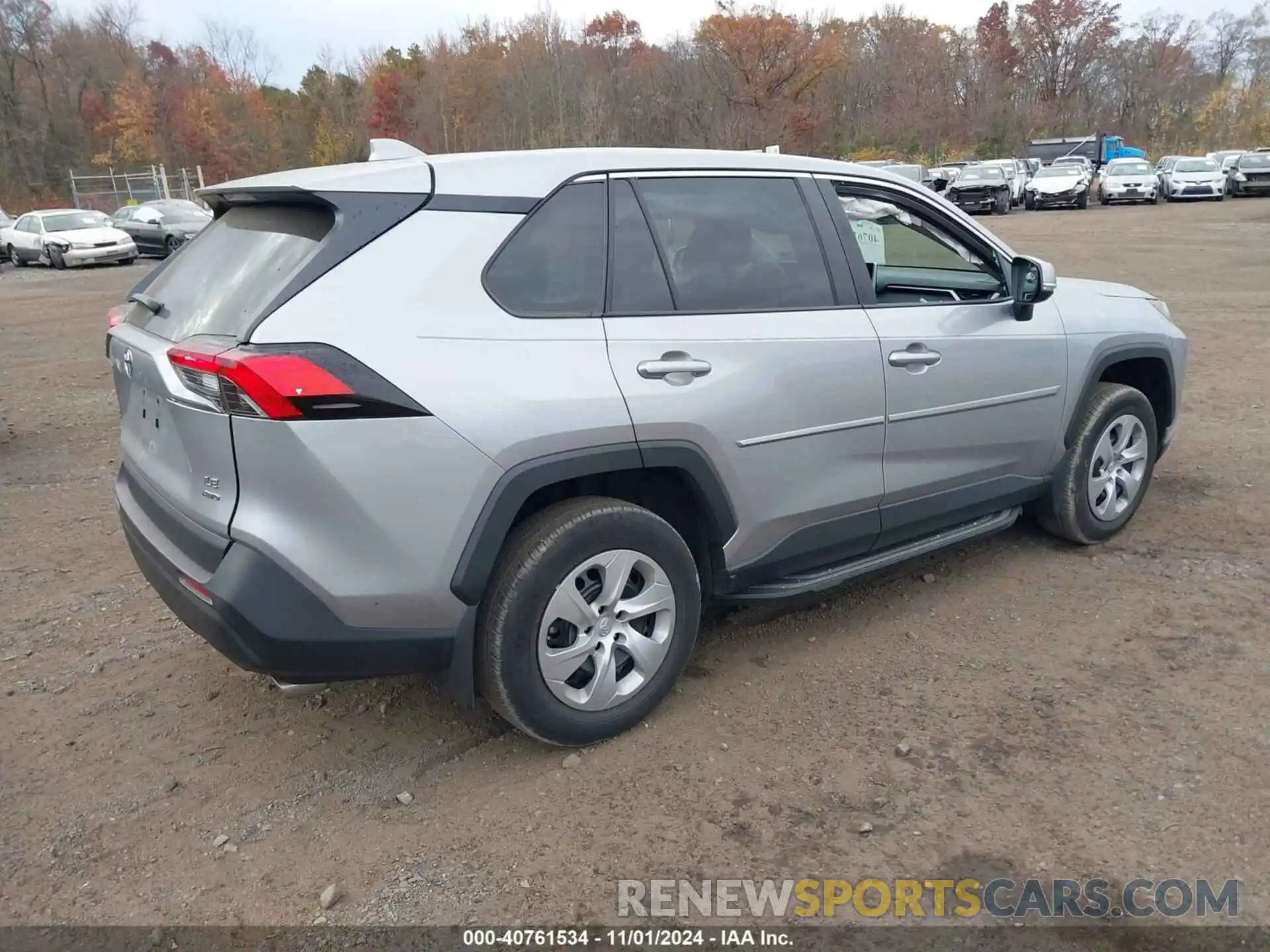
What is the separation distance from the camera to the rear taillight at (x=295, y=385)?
2.46 meters

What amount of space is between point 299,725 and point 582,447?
4.82 ft

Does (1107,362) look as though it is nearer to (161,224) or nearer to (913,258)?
(913,258)

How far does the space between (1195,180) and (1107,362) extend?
108ft

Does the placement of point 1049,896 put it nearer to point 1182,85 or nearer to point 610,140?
point 610,140

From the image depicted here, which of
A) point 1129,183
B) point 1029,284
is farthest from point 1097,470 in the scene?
point 1129,183

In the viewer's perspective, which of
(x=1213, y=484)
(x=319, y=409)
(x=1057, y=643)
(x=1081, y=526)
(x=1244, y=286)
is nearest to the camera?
(x=319, y=409)

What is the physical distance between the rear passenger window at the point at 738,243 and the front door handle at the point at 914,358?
330 mm

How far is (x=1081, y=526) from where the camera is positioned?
4.55m

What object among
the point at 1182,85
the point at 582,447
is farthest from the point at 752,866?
the point at 1182,85

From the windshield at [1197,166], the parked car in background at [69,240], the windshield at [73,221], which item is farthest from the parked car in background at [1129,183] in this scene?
the windshield at [73,221]

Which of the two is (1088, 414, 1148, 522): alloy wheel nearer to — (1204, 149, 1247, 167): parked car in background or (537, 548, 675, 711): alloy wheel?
(537, 548, 675, 711): alloy wheel

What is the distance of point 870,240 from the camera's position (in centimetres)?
387

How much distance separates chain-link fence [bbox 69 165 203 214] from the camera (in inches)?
1644

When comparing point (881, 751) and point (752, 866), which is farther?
point (881, 751)
